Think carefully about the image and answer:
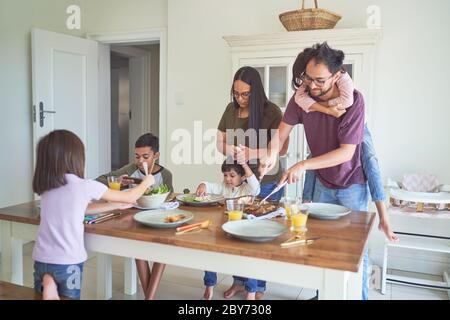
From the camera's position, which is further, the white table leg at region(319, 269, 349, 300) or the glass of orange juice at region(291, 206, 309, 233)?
the glass of orange juice at region(291, 206, 309, 233)

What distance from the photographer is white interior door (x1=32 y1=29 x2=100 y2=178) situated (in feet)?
11.8

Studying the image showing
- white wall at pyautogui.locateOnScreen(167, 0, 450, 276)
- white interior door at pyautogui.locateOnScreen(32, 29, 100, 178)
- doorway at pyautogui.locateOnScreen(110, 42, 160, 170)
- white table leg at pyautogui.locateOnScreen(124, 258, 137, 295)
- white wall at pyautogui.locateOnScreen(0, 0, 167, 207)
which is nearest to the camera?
white table leg at pyautogui.locateOnScreen(124, 258, 137, 295)

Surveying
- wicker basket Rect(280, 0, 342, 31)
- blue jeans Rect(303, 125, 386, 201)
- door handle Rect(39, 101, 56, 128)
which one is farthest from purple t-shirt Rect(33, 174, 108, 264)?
door handle Rect(39, 101, 56, 128)

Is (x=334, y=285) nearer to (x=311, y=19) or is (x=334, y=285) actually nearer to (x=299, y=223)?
(x=299, y=223)

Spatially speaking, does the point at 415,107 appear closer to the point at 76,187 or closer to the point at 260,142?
the point at 260,142

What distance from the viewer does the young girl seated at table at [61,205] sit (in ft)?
4.85

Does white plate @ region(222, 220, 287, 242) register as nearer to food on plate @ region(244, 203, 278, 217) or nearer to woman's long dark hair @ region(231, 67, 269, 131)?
food on plate @ region(244, 203, 278, 217)

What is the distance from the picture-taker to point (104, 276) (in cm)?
247

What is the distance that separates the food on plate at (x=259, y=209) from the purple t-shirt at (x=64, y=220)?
62 cm

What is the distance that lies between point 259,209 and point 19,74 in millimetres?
2834

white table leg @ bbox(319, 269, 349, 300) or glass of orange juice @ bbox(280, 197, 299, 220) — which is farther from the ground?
glass of orange juice @ bbox(280, 197, 299, 220)

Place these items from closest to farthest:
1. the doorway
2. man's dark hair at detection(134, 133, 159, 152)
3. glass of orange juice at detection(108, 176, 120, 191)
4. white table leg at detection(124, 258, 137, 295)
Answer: glass of orange juice at detection(108, 176, 120, 191)
man's dark hair at detection(134, 133, 159, 152)
white table leg at detection(124, 258, 137, 295)
the doorway

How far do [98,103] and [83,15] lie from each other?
91 cm

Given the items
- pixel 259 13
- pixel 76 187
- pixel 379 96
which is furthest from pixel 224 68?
pixel 76 187
